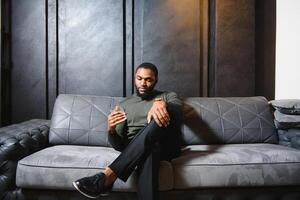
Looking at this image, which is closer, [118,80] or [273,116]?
[273,116]

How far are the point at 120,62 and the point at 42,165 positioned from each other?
1211mm

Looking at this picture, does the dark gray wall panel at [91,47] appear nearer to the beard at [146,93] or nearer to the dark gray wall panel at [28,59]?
the dark gray wall panel at [28,59]

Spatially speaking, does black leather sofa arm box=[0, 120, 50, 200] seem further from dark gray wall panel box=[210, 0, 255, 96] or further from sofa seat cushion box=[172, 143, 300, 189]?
dark gray wall panel box=[210, 0, 255, 96]

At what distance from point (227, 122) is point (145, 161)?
34.2 inches

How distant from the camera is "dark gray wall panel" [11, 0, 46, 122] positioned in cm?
243

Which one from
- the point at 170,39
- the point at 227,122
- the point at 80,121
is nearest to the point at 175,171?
the point at 227,122

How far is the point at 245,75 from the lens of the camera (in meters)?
2.47

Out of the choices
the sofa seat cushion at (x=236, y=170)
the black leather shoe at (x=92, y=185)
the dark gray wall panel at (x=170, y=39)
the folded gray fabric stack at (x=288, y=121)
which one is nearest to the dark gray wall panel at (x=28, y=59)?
the dark gray wall panel at (x=170, y=39)

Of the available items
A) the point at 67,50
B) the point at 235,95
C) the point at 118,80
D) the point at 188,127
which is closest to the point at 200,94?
the point at 235,95

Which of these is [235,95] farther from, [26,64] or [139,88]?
[26,64]

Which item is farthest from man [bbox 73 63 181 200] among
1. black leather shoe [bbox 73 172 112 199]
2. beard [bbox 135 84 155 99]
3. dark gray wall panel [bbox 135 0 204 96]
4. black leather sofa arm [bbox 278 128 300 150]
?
black leather sofa arm [bbox 278 128 300 150]

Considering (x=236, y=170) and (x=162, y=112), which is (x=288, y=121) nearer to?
(x=236, y=170)

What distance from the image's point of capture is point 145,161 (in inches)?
58.9

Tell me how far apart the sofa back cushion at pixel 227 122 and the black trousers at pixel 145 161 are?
564mm
